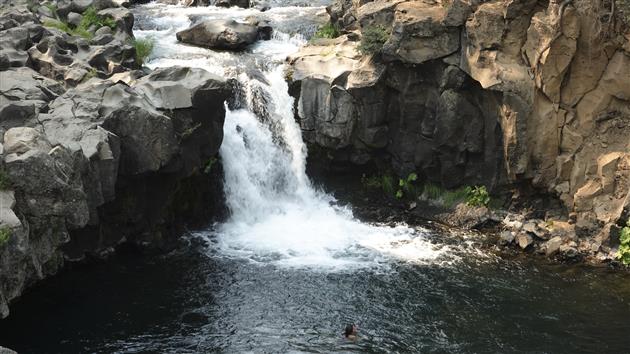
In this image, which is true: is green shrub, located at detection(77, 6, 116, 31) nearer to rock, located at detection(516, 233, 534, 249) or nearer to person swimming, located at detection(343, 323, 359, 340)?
rock, located at detection(516, 233, 534, 249)

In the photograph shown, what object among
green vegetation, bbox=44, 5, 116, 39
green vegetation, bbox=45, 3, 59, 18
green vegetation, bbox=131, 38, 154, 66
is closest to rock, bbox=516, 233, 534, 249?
green vegetation, bbox=131, 38, 154, 66

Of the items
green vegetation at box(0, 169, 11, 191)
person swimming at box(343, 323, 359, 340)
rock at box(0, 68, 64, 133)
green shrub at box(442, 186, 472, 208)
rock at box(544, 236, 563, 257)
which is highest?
rock at box(0, 68, 64, 133)

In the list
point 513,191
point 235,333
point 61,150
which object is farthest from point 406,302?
point 61,150

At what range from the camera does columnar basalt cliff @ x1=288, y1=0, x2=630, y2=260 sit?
25.9 metres

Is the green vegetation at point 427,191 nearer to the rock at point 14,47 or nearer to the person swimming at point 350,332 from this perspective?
the person swimming at point 350,332

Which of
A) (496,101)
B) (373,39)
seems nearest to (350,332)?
(496,101)

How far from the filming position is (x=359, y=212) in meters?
29.7

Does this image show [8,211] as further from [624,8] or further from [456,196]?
[624,8]

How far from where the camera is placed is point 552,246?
2591cm

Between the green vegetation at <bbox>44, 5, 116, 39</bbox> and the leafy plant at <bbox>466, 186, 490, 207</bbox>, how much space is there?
18.4 meters

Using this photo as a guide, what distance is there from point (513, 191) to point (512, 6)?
7240 millimetres

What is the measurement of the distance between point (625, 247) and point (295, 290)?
11.5 metres

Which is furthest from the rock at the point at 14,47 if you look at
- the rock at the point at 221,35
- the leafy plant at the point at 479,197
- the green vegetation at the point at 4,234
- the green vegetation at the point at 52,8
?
A: the leafy plant at the point at 479,197

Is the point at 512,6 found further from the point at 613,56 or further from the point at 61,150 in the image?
the point at 61,150
